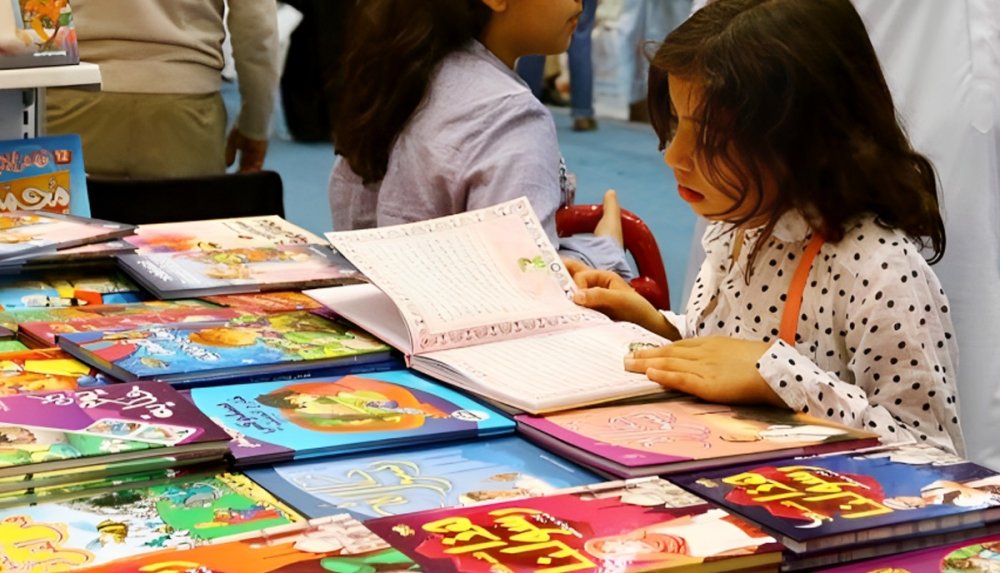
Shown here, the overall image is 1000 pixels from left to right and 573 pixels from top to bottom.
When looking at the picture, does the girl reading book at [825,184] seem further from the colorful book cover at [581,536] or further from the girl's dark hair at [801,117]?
the colorful book cover at [581,536]

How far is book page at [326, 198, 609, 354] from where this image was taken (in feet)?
5.34

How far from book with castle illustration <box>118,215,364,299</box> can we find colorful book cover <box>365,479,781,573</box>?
0.91 meters

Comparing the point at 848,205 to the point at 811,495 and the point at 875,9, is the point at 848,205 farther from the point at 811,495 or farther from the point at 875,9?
the point at 875,9

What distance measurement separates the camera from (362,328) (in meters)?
1.70

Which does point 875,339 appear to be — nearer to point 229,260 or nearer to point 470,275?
point 470,275

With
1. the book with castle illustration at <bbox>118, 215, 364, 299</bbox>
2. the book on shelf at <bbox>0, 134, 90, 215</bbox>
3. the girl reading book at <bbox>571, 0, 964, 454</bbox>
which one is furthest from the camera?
the book on shelf at <bbox>0, 134, 90, 215</bbox>

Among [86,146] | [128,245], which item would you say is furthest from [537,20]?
[86,146]

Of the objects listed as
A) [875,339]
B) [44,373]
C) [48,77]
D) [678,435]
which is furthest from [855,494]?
[48,77]

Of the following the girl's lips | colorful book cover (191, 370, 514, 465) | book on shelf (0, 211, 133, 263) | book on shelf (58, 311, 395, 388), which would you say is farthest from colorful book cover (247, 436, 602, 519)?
book on shelf (0, 211, 133, 263)

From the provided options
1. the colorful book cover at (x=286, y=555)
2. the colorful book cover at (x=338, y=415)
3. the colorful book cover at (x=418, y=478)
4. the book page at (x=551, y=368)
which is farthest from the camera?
the book page at (x=551, y=368)

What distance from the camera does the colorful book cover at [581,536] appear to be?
998mm

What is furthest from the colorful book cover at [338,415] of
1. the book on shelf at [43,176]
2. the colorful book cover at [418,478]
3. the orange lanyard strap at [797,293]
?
the book on shelf at [43,176]

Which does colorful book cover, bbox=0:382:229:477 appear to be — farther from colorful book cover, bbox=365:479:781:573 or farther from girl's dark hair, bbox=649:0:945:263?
girl's dark hair, bbox=649:0:945:263

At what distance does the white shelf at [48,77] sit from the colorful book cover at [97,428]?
40.8 inches
